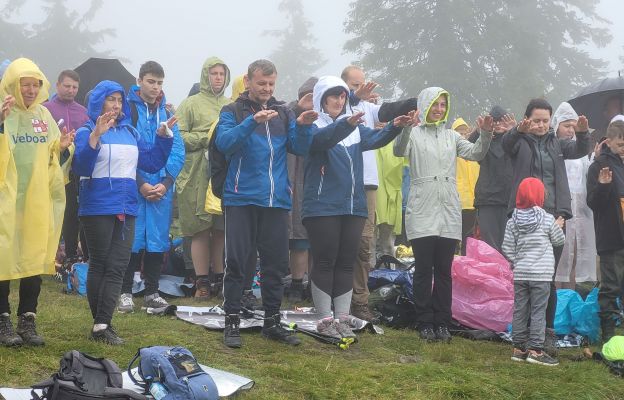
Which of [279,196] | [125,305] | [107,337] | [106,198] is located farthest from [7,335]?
[279,196]

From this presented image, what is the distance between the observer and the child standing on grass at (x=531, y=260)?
606cm

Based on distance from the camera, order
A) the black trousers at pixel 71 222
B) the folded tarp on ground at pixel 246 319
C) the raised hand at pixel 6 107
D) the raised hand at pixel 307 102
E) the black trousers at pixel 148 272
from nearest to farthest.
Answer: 1. the raised hand at pixel 6 107
2. the folded tarp on ground at pixel 246 319
3. the raised hand at pixel 307 102
4. the black trousers at pixel 148 272
5. the black trousers at pixel 71 222

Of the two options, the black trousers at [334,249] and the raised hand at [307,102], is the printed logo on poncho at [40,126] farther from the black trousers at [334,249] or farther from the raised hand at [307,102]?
the raised hand at [307,102]

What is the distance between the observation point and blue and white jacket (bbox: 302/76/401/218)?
6160 millimetres

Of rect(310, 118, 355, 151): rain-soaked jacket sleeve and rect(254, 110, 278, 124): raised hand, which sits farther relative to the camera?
rect(310, 118, 355, 151): rain-soaked jacket sleeve

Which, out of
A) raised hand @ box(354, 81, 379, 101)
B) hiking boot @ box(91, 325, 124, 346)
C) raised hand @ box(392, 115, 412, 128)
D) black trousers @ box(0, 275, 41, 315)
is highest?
raised hand @ box(354, 81, 379, 101)

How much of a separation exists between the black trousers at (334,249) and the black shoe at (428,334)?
786 millimetres

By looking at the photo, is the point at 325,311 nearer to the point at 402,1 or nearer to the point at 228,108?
the point at 228,108

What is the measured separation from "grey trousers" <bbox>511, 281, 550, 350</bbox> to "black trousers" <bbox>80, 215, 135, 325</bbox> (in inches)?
126

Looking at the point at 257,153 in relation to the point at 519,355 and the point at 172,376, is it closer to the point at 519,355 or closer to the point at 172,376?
the point at 172,376

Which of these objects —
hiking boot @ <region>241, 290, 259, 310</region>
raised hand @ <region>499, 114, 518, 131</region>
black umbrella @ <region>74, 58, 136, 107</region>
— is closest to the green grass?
hiking boot @ <region>241, 290, 259, 310</region>

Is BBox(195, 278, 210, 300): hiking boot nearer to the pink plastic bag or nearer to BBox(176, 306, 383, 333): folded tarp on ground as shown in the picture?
BBox(176, 306, 383, 333): folded tarp on ground

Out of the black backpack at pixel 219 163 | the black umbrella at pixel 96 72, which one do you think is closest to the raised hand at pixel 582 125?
the black backpack at pixel 219 163

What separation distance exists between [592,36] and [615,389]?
42.7 m
